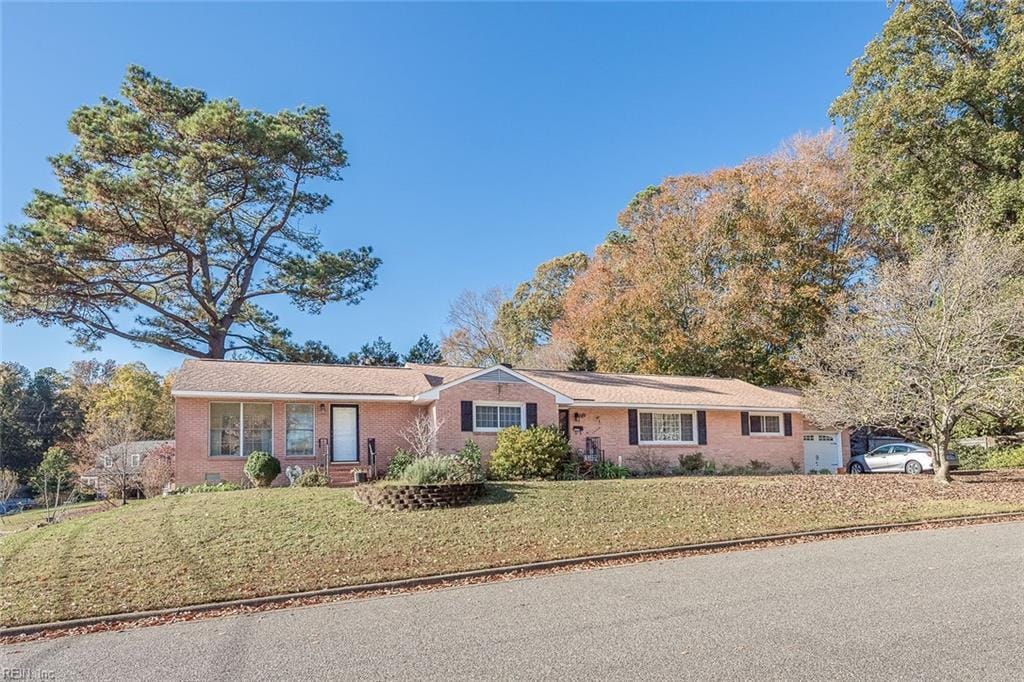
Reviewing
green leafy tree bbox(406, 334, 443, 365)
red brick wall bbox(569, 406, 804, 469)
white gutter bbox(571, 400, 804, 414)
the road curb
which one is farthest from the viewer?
green leafy tree bbox(406, 334, 443, 365)

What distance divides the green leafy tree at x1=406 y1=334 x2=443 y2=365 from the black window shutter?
1890 cm

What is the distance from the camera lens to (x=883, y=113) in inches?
880

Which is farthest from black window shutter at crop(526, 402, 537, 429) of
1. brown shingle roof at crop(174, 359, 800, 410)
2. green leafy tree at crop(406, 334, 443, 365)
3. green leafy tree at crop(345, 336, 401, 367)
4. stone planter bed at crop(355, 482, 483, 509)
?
green leafy tree at crop(406, 334, 443, 365)

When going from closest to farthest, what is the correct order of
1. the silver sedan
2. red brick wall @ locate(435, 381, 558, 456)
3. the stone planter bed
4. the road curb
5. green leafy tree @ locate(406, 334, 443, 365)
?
the road curb < the stone planter bed < red brick wall @ locate(435, 381, 558, 456) < the silver sedan < green leafy tree @ locate(406, 334, 443, 365)

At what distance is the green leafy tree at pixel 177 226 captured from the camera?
2369 centimetres

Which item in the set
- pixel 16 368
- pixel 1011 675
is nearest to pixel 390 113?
pixel 1011 675

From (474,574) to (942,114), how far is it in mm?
23658

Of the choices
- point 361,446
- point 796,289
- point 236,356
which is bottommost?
point 361,446

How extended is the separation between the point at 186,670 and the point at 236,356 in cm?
2778

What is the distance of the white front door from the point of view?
59.2 ft

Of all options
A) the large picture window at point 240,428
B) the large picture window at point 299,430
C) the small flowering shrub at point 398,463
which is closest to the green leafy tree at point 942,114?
the small flowering shrub at point 398,463

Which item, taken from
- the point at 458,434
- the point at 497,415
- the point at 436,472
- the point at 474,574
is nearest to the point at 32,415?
the point at 458,434

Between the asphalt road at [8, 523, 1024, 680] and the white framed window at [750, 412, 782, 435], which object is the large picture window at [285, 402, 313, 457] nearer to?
the asphalt road at [8, 523, 1024, 680]

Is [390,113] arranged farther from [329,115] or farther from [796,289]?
[796,289]
